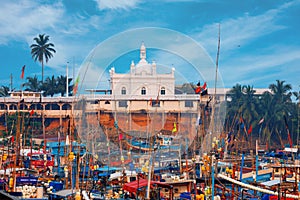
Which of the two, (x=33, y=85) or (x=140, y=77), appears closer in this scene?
(x=140, y=77)

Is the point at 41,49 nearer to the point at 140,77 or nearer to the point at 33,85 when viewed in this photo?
the point at 33,85

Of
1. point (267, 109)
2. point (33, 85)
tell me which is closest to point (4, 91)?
point (33, 85)

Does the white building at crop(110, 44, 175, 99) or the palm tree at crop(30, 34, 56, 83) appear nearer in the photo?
the white building at crop(110, 44, 175, 99)

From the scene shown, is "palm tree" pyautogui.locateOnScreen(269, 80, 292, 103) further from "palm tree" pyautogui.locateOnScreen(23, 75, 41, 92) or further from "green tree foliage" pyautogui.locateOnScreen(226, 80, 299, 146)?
"palm tree" pyautogui.locateOnScreen(23, 75, 41, 92)

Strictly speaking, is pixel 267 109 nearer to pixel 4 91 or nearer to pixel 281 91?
pixel 281 91

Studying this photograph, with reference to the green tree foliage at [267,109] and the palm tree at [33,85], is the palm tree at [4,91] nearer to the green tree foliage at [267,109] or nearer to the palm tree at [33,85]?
the palm tree at [33,85]

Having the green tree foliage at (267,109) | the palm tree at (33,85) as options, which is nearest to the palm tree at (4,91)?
the palm tree at (33,85)

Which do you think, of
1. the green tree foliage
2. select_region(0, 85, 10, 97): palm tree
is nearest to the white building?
the green tree foliage

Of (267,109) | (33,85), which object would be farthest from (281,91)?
(33,85)

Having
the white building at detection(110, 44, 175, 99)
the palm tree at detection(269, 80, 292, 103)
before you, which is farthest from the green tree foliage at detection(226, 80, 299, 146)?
the white building at detection(110, 44, 175, 99)

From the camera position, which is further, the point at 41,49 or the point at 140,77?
the point at 41,49

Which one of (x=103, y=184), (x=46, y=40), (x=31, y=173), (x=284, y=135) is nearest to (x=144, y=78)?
(x=103, y=184)

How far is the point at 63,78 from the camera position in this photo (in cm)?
3309

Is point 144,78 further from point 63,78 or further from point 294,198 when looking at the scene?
point 63,78
